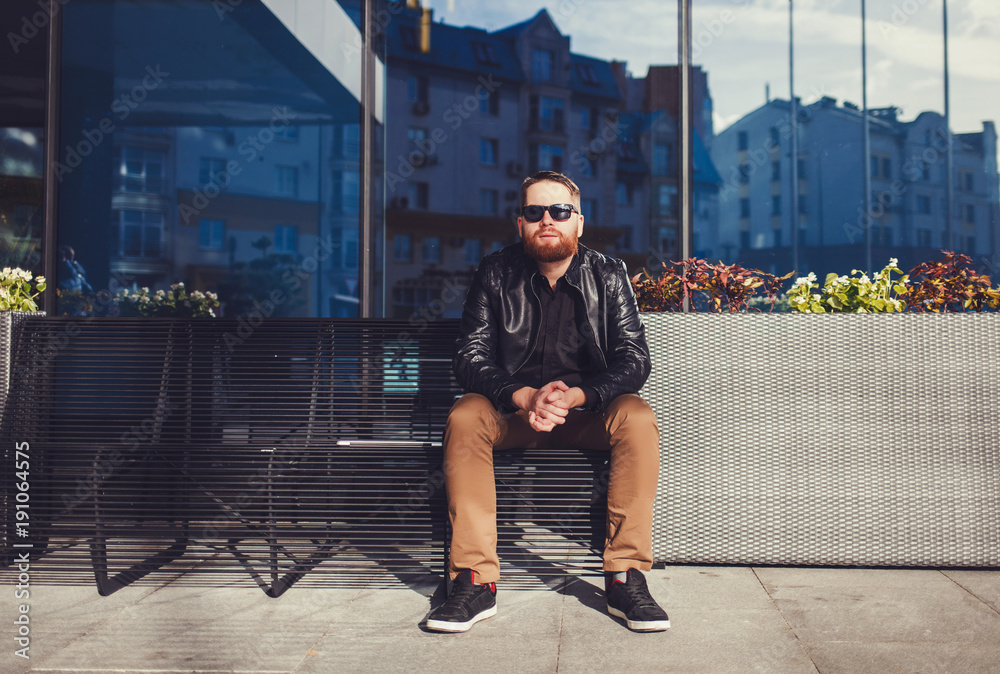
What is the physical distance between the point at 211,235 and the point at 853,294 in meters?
15.3

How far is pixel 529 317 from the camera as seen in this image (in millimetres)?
2840

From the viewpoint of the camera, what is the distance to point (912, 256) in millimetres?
50656

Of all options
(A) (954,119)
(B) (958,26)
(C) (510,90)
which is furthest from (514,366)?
(A) (954,119)

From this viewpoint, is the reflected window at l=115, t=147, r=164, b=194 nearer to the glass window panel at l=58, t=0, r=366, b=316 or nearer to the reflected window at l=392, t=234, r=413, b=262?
the glass window panel at l=58, t=0, r=366, b=316

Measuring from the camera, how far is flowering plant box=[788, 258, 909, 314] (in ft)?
10.3

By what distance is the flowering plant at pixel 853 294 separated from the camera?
3.13 meters

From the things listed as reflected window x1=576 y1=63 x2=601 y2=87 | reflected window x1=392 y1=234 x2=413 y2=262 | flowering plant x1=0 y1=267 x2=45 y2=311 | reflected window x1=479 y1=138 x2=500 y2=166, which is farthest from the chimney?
flowering plant x1=0 y1=267 x2=45 y2=311

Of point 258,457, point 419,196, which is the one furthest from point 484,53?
point 258,457

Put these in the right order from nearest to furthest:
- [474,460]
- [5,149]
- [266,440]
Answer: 1. [474,460]
2. [266,440]
3. [5,149]

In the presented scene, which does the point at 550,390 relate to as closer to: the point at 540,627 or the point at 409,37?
the point at 540,627

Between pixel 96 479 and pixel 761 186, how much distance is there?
55213 mm

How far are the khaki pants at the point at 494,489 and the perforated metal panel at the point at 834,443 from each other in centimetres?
50

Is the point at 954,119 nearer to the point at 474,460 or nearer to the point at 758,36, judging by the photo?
the point at 758,36

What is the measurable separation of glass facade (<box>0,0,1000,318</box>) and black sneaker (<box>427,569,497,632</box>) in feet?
4.71
